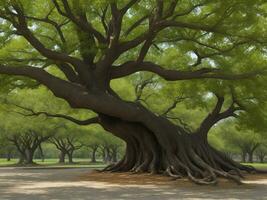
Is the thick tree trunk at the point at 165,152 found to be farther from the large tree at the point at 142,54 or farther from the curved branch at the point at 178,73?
the curved branch at the point at 178,73

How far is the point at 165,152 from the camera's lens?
23.3m

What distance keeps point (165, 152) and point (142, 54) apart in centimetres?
519

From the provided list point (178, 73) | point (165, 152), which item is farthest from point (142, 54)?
point (165, 152)

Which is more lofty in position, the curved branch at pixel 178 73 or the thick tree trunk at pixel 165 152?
the curved branch at pixel 178 73

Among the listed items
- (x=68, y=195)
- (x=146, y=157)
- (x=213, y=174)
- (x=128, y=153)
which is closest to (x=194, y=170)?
(x=213, y=174)

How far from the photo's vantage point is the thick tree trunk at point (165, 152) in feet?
71.7

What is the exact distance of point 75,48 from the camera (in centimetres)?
2348

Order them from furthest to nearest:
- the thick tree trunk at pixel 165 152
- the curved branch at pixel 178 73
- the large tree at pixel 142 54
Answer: the thick tree trunk at pixel 165 152, the curved branch at pixel 178 73, the large tree at pixel 142 54

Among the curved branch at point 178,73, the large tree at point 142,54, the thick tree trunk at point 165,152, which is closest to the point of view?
the large tree at point 142,54

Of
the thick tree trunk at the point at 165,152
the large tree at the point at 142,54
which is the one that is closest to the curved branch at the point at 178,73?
the large tree at the point at 142,54

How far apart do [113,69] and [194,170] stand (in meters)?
6.68

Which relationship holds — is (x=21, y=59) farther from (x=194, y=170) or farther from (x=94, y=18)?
(x=194, y=170)

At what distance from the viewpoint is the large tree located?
62.1ft

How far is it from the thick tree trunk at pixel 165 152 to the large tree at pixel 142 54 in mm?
54
